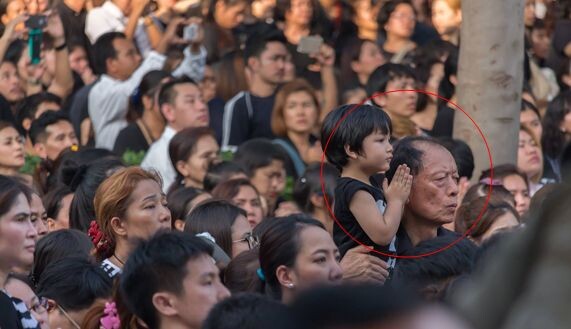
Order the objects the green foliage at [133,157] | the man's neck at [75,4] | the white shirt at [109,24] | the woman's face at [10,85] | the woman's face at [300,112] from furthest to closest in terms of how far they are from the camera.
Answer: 1. the man's neck at [75,4]
2. the white shirt at [109,24]
3. the woman's face at [10,85]
4. the woman's face at [300,112]
5. the green foliage at [133,157]

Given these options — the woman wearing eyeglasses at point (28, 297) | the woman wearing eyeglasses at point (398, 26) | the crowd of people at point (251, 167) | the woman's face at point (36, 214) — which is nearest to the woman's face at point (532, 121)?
the crowd of people at point (251, 167)

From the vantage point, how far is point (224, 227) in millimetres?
6055

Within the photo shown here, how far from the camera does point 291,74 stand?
11898 mm

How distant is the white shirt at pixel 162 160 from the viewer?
9.32 m

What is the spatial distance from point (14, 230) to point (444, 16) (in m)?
10.3

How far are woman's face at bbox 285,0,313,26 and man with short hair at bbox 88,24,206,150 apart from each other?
6.36 feet

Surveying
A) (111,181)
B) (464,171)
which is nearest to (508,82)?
(464,171)

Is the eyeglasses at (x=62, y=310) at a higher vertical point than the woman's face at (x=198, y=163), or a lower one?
higher

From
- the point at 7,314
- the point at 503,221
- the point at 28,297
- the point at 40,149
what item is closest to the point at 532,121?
the point at 503,221

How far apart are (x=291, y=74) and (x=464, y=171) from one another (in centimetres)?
432

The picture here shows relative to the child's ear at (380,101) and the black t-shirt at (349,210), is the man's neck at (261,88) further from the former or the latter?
the black t-shirt at (349,210)

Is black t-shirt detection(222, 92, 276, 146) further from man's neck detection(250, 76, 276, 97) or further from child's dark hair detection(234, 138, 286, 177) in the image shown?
child's dark hair detection(234, 138, 286, 177)

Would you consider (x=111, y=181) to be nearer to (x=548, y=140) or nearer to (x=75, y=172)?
(x=75, y=172)

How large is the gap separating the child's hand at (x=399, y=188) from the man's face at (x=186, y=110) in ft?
16.3
